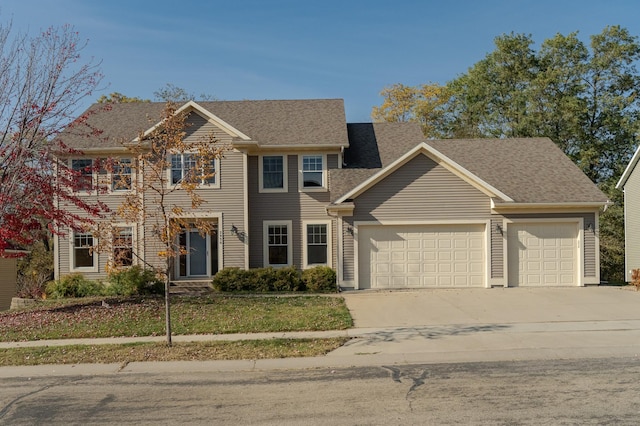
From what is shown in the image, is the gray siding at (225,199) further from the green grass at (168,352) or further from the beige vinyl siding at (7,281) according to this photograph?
the green grass at (168,352)

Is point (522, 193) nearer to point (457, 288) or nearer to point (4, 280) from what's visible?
point (457, 288)

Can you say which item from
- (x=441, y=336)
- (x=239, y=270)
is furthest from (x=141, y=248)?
(x=441, y=336)

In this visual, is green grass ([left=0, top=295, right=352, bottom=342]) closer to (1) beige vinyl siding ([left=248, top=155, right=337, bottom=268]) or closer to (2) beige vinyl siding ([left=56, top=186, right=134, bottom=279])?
(2) beige vinyl siding ([left=56, top=186, right=134, bottom=279])

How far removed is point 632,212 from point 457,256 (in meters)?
12.1

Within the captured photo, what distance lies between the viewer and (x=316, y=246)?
21875 millimetres

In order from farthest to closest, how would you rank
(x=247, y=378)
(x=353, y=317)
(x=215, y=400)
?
(x=353, y=317) → (x=247, y=378) → (x=215, y=400)

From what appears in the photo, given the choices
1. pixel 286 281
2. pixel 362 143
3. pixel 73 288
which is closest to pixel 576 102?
pixel 362 143

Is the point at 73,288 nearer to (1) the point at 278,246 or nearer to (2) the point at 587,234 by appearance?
(1) the point at 278,246

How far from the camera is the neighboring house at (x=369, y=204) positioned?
19328mm

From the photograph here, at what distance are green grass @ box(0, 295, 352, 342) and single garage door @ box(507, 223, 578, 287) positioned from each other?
21.7 ft

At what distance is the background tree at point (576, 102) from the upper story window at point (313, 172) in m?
17.3

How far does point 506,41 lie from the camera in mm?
36125

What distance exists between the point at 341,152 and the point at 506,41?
20142mm

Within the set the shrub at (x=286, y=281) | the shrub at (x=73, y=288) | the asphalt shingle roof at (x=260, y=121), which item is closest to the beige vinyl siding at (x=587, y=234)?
the asphalt shingle roof at (x=260, y=121)
